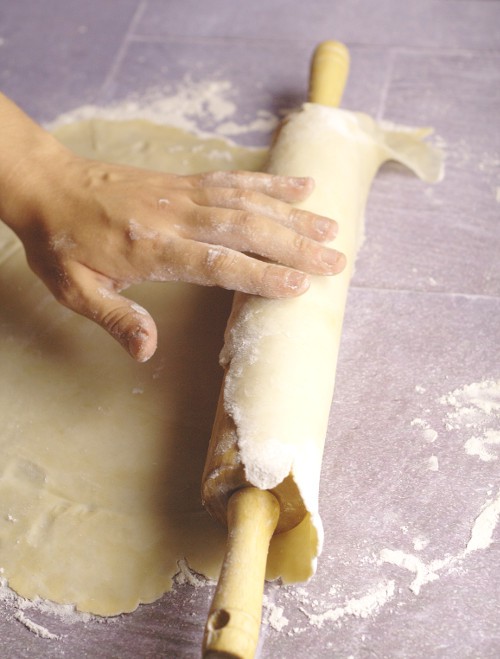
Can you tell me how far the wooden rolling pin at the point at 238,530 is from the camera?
92 cm

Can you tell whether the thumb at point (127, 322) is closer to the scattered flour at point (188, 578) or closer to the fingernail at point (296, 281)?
the fingernail at point (296, 281)

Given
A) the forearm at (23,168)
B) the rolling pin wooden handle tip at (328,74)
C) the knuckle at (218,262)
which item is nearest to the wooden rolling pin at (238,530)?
the knuckle at (218,262)

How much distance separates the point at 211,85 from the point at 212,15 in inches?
15.1

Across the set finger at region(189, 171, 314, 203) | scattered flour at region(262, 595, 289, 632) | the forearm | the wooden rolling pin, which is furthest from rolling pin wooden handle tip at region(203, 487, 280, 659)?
the forearm

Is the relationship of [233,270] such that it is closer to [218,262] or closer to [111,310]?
[218,262]

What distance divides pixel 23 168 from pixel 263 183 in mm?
457

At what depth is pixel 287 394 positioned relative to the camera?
43.7 inches

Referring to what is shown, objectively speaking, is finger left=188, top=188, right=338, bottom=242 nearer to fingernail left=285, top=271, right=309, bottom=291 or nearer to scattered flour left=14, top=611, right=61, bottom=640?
fingernail left=285, top=271, right=309, bottom=291

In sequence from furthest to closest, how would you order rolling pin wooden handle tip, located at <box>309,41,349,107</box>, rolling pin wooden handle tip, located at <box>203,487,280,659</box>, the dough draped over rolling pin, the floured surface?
rolling pin wooden handle tip, located at <box>309,41,349,107</box>
the floured surface
the dough draped over rolling pin
rolling pin wooden handle tip, located at <box>203,487,280,659</box>

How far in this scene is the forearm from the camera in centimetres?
134

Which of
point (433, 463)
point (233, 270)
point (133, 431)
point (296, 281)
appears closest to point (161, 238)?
point (233, 270)

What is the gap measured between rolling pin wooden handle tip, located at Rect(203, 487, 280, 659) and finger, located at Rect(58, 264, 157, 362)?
0.93 feet

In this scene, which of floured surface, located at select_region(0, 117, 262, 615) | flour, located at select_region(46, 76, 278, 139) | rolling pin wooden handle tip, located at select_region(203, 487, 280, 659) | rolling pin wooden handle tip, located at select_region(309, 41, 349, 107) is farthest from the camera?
flour, located at select_region(46, 76, 278, 139)

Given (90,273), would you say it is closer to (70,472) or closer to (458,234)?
(70,472)
